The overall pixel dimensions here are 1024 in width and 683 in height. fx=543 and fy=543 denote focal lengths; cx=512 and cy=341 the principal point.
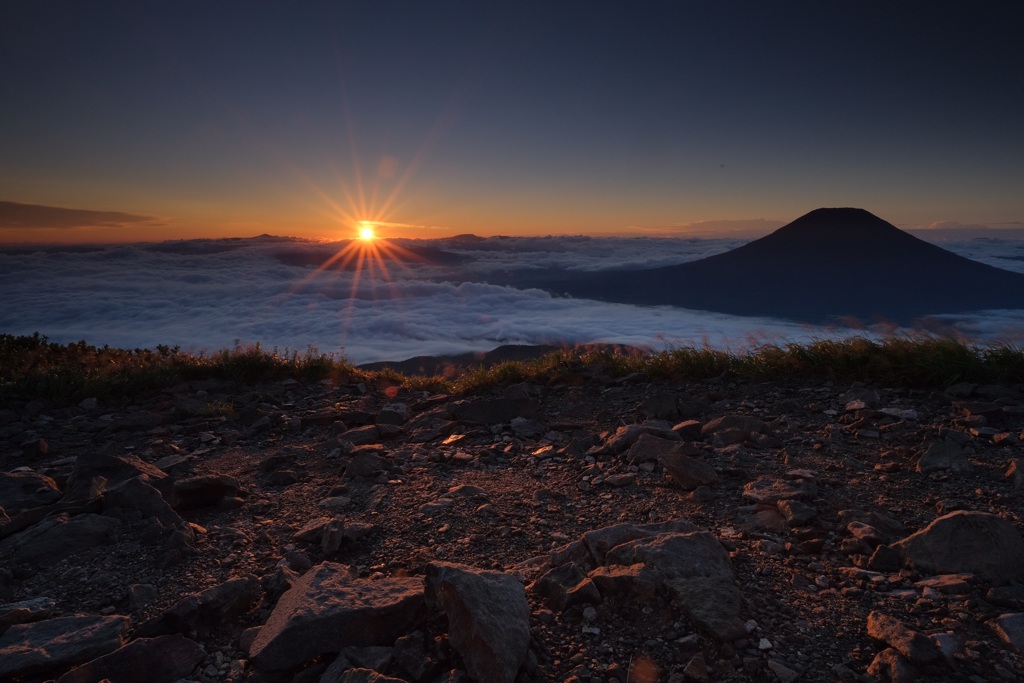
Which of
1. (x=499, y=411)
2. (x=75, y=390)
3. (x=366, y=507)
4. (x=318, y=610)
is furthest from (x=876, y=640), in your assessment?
(x=75, y=390)

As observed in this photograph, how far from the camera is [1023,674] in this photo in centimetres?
217

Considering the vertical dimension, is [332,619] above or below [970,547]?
below

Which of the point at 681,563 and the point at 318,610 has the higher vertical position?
the point at 681,563

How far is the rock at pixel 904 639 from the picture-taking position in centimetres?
220

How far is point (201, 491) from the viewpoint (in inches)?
169

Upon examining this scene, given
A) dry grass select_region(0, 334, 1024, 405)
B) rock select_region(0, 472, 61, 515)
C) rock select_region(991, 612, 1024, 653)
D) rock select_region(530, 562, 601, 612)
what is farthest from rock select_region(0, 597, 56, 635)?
dry grass select_region(0, 334, 1024, 405)

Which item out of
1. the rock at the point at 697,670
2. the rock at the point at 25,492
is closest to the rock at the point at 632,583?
the rock at the point at 697,670

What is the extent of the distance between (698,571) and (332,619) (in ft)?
5.91

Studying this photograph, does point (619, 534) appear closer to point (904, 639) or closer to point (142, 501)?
point (904, 639)

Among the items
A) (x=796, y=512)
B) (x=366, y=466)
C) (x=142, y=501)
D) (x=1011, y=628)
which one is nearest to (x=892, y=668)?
(x=1011, y=628)

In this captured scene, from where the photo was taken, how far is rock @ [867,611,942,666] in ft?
7.20

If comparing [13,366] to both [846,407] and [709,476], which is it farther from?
[846,407]

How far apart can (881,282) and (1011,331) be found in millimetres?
151705

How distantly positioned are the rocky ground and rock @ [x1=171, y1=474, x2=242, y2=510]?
0.05 feet
